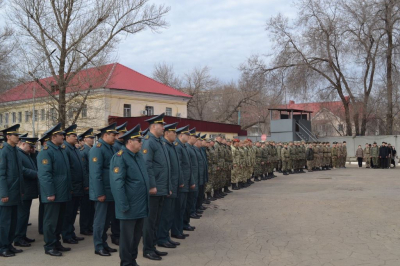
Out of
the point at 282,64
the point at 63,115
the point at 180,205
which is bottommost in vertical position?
the point at 180,205

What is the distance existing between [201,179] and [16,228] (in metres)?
4.12

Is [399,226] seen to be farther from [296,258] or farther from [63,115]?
[63,115]

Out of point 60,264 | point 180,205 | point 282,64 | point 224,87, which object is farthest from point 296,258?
point 224,87

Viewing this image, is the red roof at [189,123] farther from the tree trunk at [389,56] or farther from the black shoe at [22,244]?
the black shoe at [22,244]

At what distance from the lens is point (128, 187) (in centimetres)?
547

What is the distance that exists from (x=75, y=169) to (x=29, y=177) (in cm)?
83

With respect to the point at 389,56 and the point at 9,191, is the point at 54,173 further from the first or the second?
the point at 389,56

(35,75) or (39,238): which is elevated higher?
(35,75)

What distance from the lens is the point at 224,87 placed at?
211 feet

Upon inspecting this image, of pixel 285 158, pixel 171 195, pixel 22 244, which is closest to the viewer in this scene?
pixel 171 195

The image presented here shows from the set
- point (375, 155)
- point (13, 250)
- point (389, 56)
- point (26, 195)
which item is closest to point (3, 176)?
point (26, 195)

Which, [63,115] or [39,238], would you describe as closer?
[39,238]

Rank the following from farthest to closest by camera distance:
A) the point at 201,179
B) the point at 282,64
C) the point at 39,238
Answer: the point at 282,64 < the point at 201,179 < the point at 39,238

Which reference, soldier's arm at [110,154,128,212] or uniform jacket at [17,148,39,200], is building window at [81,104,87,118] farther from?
soldier's arm at [110,154,128,212]
